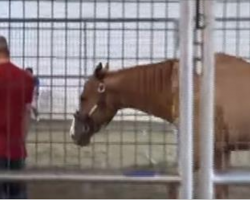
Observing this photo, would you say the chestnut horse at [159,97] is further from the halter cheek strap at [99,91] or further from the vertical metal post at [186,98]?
the vertical metal post at [186,98]

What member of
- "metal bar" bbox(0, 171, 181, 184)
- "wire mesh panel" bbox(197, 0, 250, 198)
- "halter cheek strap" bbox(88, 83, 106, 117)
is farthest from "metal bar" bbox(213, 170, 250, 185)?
"halter cheek strap" bbox(88, 83, 106, 117)

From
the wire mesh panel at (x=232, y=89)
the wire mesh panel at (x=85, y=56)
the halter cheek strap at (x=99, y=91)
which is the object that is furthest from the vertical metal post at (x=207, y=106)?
the halter cheek strap at (x=99, y=91)

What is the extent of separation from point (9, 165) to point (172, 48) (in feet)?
7.57

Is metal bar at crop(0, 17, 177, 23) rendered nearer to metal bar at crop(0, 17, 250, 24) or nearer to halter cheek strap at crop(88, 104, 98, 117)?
metal bar at crop(0, 17, 250, 24)

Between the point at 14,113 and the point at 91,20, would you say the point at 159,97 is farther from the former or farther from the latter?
the point at 14,113

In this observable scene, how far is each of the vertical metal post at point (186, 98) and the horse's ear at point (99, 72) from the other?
3040 millimetres

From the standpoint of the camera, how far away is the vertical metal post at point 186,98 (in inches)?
154

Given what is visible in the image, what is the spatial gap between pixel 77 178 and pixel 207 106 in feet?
2.37

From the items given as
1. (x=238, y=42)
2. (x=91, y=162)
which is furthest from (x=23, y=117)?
(x=238, y=42)

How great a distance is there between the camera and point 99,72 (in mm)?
7035

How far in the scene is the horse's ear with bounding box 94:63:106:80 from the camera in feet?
22.9

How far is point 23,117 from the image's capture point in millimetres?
5895

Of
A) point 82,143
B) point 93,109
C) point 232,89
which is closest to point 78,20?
point 93,109

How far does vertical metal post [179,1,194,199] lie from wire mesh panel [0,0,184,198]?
8.49ft
